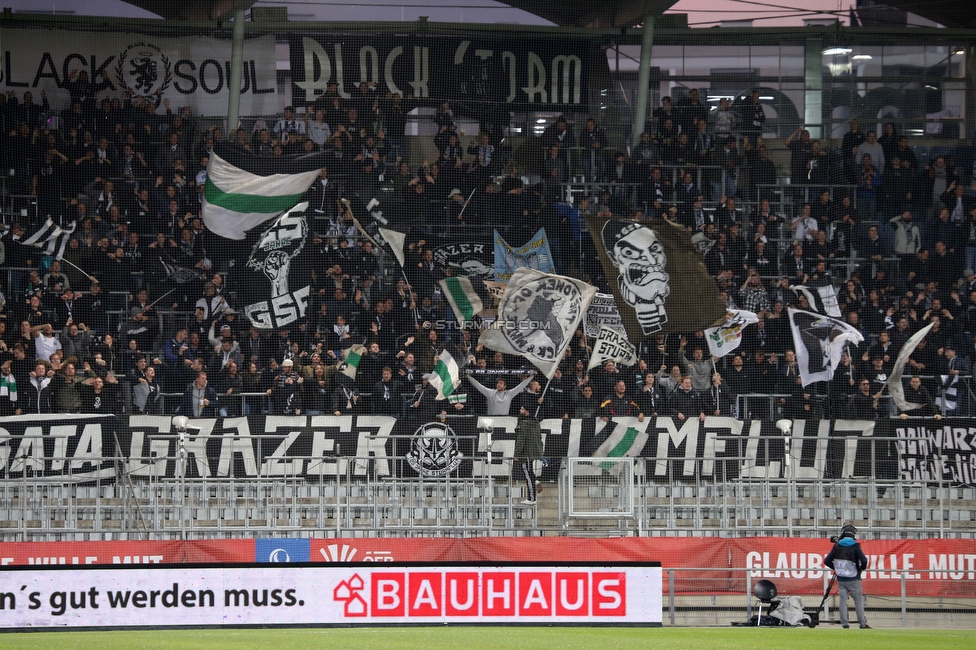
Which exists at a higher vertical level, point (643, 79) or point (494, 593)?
point (643, 79)

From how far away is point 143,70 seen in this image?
22891 millimetres

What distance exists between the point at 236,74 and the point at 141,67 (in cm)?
175

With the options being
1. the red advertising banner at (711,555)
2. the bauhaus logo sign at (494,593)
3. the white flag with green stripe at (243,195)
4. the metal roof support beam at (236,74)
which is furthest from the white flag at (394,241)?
the bauhaus logo sign at (494,593)

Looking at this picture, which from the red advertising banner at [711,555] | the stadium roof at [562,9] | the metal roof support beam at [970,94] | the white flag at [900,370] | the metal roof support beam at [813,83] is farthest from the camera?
the metal roof support beam at [813,83]

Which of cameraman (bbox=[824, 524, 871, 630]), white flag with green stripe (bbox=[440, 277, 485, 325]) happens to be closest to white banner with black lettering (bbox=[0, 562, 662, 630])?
cameraman (bbox=[824, 524, 871, 630])

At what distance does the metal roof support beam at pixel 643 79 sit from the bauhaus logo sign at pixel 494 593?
11.5 meters

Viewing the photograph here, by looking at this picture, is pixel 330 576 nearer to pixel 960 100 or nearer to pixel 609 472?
pixel 609 472

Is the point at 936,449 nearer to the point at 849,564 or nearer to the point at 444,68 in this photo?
the point at 849,564

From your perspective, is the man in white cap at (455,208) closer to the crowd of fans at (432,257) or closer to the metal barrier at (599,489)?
the crowd of fans at (432,257)

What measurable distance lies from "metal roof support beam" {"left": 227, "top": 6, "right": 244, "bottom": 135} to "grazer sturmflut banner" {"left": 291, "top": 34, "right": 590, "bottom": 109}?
1.00 m

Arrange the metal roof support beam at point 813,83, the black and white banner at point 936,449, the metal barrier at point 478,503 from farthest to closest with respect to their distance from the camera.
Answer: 1. the metal roof support beam at point 813,83
2. the black and white banner at point 936,449
3. the metal barrier at point 478,503

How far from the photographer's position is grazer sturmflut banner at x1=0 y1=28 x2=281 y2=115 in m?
22.4

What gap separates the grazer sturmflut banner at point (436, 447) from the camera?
17.3m

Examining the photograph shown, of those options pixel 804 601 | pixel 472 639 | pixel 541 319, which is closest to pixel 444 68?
pixel 541 319
